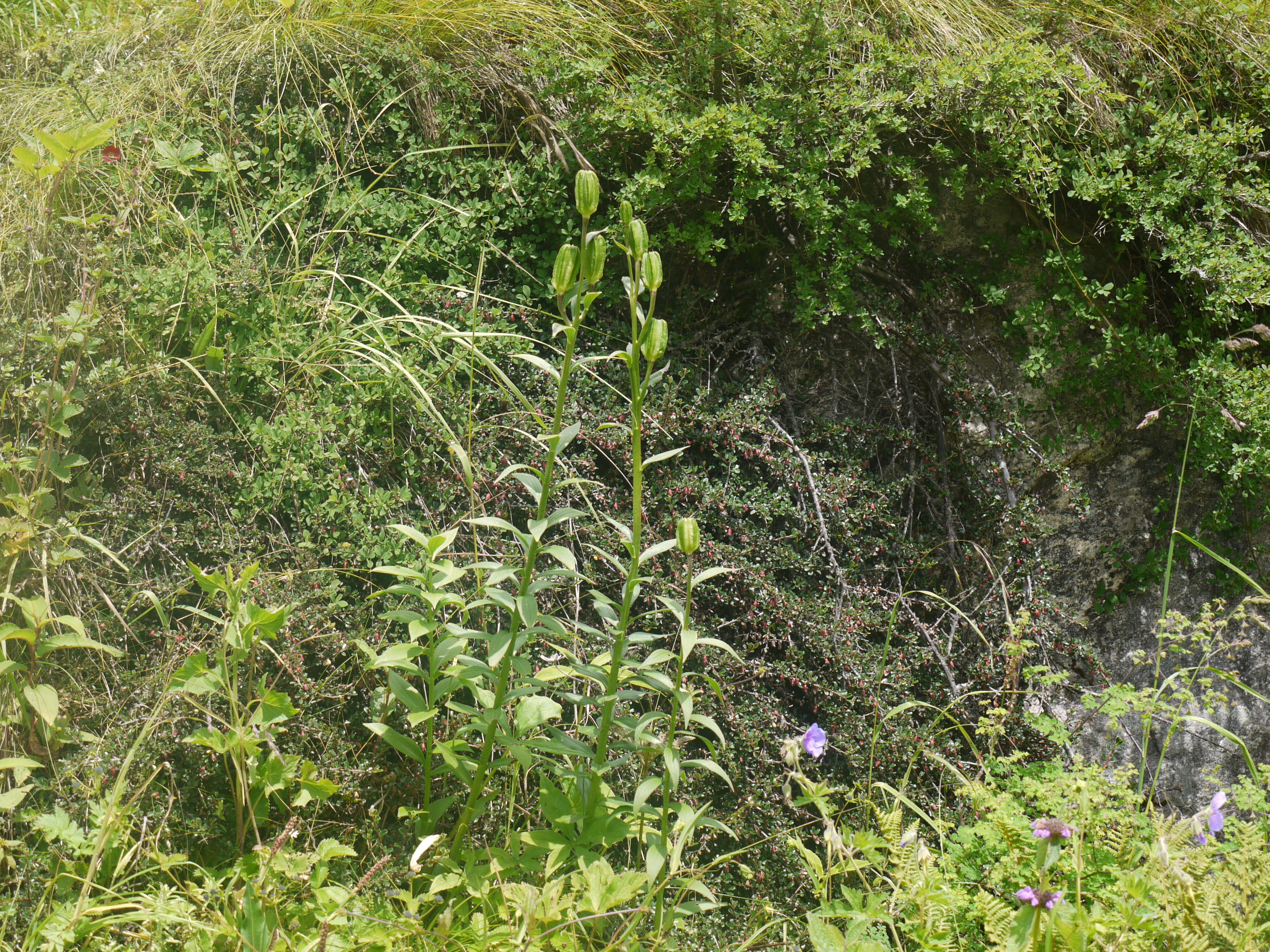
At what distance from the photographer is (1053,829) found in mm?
1413

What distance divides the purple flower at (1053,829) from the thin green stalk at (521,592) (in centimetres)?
95

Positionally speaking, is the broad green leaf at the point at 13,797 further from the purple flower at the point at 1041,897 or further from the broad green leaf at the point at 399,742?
the purple flower at the point at 1041,897

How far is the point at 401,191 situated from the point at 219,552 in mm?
1376

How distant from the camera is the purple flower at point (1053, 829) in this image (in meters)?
1.41

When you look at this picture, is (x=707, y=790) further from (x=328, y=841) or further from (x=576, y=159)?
(x=576, y=159)

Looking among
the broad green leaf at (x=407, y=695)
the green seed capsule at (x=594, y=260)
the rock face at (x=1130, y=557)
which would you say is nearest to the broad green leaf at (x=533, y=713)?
the broad green leaf at (x=407, y=695)

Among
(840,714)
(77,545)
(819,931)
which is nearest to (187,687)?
(77,545)

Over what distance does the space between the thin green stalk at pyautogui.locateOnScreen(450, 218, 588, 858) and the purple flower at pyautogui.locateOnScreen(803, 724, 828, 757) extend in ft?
2.19

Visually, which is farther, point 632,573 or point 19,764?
point 19,764

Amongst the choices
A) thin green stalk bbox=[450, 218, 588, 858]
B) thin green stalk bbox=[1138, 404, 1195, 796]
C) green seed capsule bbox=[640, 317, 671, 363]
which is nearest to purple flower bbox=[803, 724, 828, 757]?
thin green stalk bbox=[450, 218, 588, 858]

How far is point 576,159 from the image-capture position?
2.89 m

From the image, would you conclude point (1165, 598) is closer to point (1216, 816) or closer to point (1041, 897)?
point (1216, 816)

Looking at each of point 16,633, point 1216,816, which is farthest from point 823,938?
point 16,633

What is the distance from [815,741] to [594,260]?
3.74 feet
